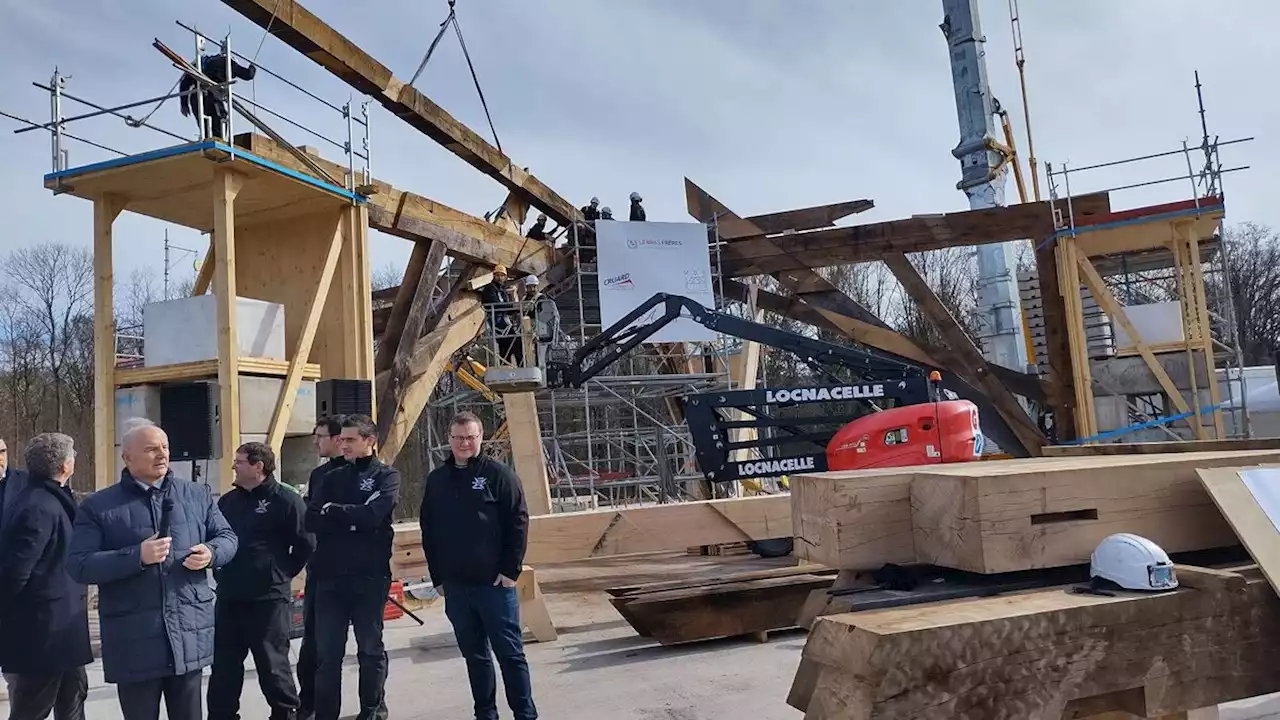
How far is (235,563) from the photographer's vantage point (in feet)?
16.6

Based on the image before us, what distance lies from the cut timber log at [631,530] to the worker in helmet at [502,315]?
13.0ft

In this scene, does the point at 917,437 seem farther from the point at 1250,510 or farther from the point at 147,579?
the point at 147,579

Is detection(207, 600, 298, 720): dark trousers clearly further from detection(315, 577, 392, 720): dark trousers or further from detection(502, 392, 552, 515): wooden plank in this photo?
detection(502, 392, 552, 515): wooden plank

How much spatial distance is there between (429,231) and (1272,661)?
9.62 metres

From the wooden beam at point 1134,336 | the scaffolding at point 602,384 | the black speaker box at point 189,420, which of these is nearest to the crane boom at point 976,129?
the wooden beam at point 1134,336

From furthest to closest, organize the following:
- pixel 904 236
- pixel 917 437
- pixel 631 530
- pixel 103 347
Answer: pixel 904 236
pixel 103 347
pixel 917 437
pixel 631 530

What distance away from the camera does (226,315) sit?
820 cm

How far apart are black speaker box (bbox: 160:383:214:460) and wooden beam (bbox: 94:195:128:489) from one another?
0.71 meters

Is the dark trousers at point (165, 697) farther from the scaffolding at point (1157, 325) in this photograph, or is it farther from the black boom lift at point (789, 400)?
the scaffolding at point (1157, 325)

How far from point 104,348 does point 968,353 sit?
1145 cm

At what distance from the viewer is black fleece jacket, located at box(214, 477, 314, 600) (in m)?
5.07

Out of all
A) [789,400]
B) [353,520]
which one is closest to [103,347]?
[353,520]

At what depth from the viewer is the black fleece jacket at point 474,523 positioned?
16.1 feet

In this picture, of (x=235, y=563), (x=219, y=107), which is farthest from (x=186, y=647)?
(x=219, y=107)
